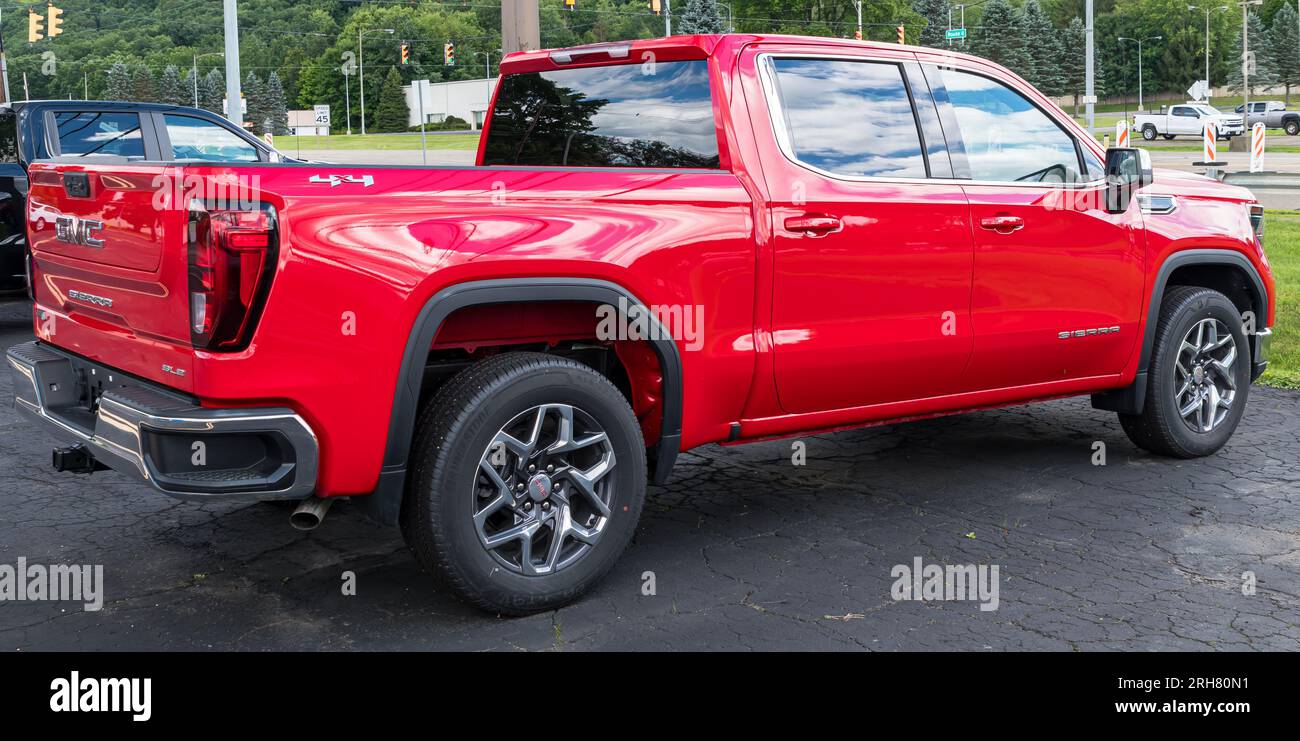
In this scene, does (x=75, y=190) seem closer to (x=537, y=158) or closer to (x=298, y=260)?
(x=298, y=260)

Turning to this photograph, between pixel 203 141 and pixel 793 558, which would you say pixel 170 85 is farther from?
pixel 793 558

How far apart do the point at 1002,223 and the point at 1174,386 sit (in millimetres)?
1569

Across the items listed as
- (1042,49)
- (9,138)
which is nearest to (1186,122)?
(1042,49)

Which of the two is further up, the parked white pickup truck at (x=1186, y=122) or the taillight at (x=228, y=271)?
the parked white pickup truck at (x=1186, y=122)

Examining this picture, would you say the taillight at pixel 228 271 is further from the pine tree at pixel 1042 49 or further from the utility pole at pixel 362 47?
the utility pole at pixel 362 47

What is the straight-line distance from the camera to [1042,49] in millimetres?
94562

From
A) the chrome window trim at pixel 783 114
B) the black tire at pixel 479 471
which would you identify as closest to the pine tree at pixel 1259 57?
the chrome window trim at pixel 783 114

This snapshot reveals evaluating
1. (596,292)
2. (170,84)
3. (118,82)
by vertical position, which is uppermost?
(170,84)

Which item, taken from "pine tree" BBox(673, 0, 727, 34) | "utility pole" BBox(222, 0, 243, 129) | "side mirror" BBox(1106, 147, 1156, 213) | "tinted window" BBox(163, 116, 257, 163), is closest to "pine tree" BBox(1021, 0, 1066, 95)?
"pine tree" BBox(673, 0, 727, 34)

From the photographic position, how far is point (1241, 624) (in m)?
4.08

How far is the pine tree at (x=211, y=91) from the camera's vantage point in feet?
328

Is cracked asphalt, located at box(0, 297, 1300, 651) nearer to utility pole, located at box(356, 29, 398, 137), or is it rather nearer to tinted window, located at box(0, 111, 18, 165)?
tinted window, located at box(0, 111, 18, 165)

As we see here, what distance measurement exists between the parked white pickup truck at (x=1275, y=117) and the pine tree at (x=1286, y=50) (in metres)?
34.2
